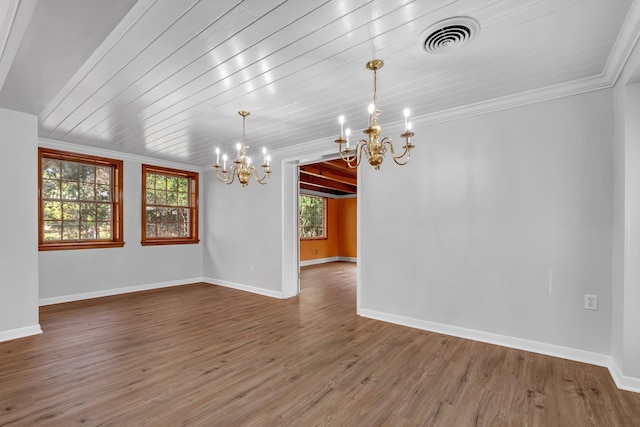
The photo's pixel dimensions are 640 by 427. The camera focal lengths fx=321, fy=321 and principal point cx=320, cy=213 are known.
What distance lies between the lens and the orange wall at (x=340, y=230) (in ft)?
34.1

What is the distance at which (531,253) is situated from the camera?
3068 mm

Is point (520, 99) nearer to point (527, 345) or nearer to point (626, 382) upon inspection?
point (527, 345)

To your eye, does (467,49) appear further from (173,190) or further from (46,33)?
(173,190)

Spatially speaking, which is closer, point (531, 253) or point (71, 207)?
point (531, 253)

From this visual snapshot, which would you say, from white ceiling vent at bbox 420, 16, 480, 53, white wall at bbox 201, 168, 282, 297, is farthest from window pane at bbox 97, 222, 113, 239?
white ceiling vent at bbox 420, 16, 480, 53

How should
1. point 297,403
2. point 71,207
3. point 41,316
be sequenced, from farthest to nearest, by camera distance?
1. point 71,207
2. point 41,316
3. point 297,403

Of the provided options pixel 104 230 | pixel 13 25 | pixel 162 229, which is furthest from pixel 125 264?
pixel 13 25

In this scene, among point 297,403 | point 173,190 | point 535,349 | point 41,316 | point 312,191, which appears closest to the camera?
point 297,403

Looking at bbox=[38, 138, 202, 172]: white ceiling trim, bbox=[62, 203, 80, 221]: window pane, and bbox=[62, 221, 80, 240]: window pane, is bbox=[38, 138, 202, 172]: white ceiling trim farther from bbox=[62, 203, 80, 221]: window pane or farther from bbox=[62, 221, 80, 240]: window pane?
bbox=[62, 221, 80, 240]: window pane

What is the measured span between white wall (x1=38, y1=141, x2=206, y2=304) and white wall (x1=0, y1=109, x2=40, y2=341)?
1.48 meters

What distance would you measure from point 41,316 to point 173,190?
2.98 m

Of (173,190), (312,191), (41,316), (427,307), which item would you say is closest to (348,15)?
(427,307)

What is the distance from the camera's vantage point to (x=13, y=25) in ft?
6.30

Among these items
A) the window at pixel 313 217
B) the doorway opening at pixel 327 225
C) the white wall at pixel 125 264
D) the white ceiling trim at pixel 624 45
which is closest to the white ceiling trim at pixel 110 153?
the white wall at pixel 125 264
